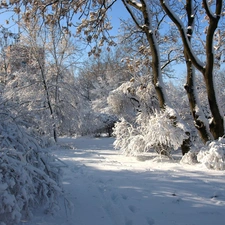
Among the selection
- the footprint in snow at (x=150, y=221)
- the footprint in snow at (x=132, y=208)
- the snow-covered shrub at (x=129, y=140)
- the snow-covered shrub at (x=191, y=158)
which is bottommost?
the footprint in snow at (x=150, y=221)

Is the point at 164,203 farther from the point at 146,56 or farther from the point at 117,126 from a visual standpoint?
the point at 146,56

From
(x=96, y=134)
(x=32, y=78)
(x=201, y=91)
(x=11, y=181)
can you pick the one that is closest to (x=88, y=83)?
(x=96, y=134)

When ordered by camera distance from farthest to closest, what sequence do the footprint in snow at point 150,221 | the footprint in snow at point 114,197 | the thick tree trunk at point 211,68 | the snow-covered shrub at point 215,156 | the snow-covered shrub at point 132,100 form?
1. the snow-covered shrub at point 132,100
2. the thick tree trunk at point 211,68
3. the snow-covered shrub at point 215,156
4. the footprint in snow at point 114,197
5. the footprint in snow at point 150,221

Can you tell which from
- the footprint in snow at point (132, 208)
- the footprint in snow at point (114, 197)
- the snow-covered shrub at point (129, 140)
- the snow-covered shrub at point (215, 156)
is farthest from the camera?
the snow-covered shrub at point (129, 140)

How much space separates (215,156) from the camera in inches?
223

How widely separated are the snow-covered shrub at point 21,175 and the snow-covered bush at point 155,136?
14.2 ft

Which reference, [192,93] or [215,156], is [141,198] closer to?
[215,156]

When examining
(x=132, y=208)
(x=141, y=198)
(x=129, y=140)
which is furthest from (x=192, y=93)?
(x=132, y=208)

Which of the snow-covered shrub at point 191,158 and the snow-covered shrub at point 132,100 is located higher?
the snow-covered shrub at point 132,100

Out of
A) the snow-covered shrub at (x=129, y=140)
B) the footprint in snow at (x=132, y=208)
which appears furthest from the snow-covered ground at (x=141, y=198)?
the snow-covered shrub at (x=129, y=140)

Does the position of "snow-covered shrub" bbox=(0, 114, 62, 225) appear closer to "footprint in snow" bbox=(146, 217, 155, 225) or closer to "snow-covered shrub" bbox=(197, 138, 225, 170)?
"footprint in snow" bbox=(146, 217, 155, 225)

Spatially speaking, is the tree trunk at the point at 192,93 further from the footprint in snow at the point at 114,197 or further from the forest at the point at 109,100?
the footprint in snow at the point at 114,197

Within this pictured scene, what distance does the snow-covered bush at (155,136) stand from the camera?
7.02 meters

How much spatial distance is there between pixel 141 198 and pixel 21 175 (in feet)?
6.94
